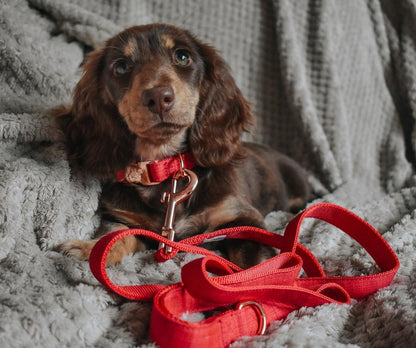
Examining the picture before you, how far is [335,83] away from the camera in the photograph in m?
2.50

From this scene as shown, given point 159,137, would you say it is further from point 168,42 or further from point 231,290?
point 231,290

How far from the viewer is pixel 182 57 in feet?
5.45

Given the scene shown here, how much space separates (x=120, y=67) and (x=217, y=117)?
41 cm

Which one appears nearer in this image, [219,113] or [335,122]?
[219,113]

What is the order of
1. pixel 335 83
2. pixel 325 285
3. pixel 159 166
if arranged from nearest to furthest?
pixel 325 285 < pixel 159 166 < pixel 335 83

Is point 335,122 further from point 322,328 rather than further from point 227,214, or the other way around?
point 322,328

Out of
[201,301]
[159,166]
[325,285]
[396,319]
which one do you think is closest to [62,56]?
[159,166]

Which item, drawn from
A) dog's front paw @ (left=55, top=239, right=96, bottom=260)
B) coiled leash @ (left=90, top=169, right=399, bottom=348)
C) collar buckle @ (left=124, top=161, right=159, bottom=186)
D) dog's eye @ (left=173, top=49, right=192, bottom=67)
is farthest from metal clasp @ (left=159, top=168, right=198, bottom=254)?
dog's eye @ (left=173, top=49, right=192, bottom=67)

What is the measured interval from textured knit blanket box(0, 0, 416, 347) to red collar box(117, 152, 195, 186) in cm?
13

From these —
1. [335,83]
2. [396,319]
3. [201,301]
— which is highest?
[335,83]

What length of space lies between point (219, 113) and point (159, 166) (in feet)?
1.17

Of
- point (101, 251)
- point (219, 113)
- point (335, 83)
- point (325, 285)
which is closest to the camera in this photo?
point (101, 251)

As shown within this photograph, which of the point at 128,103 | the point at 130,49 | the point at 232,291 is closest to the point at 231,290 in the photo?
the point at 232,291

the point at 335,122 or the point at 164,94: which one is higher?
the point at 164,94
